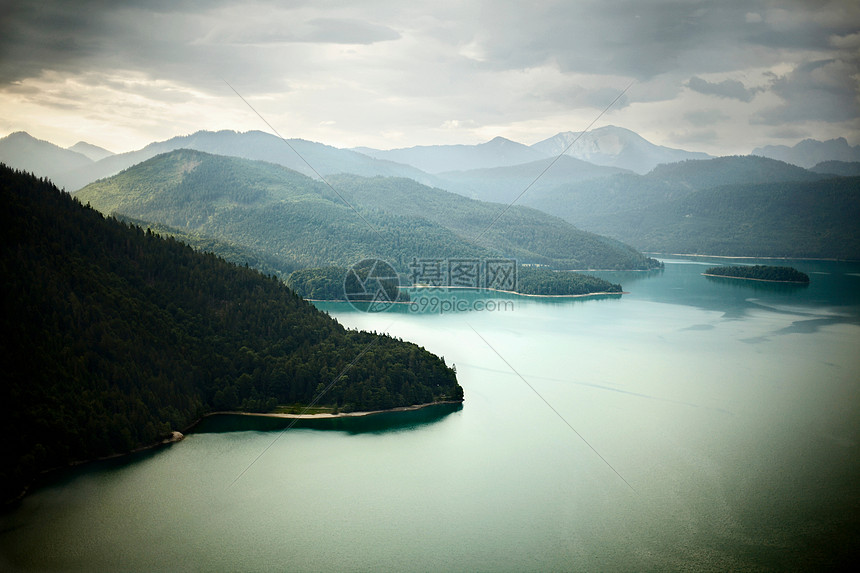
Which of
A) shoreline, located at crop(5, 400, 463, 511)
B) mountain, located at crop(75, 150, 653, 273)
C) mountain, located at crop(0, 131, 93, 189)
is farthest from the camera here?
mountain, located at crop(0, 131, 93, 189)

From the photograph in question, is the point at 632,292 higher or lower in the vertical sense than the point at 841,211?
lower

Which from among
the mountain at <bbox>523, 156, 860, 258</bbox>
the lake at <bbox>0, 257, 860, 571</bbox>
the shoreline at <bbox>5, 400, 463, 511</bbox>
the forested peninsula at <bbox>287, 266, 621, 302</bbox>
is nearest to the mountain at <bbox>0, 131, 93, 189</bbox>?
the forested peninsula at <bbox>287, 266, 621, 302</bbox>

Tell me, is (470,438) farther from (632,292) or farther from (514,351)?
(632,292)

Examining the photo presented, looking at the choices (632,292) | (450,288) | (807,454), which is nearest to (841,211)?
(632,292)

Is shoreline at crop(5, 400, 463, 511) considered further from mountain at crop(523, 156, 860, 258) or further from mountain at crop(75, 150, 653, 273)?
mountain at crop(523, 156, 860, 258)

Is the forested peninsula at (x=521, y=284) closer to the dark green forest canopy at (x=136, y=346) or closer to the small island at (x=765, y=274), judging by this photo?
the small island at (x=765, y=274)

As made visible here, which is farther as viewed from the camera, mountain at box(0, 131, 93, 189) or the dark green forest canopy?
mountain at box(0, 131, 93, 189)

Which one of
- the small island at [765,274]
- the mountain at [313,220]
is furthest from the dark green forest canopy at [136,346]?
the small island at [765,274]
